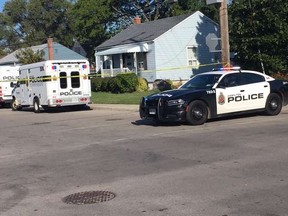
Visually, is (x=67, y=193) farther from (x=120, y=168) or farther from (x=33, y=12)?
(x=33, y=12)

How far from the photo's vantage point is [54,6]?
9338 centimetres

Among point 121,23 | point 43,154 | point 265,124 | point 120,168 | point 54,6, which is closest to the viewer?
point 120,168

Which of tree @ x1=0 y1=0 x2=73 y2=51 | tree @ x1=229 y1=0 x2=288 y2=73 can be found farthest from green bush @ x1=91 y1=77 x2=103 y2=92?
tree @ x1=0 y1=0 x2=73 y2=51

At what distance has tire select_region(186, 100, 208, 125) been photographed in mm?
13891

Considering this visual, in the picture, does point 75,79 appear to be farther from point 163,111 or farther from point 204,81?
point 163,111

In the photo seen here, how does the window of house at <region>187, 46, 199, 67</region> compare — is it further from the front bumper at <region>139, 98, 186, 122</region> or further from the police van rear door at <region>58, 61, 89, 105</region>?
the front bumper at <region>139, 98, 186, 122</region>

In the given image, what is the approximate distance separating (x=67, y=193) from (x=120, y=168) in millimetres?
1734

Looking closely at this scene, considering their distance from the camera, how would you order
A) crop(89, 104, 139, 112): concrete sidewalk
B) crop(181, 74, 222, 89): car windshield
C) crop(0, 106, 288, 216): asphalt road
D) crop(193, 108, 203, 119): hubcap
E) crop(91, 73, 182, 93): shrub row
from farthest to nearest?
crop(91, 73, 182, 93): shrub row < crop(89, 104, 139, 112): concrete sidewalk < crop(181, 74, 222, 89): car windshield < crop(193, 108, 203, 119): hubcap < crop(0, 106, 288, 216): asphalt road

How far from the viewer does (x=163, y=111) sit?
45.9ft

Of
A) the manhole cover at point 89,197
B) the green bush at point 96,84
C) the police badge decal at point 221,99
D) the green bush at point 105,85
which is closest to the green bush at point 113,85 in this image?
the green bush at point 105,85

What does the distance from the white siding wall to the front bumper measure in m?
23.3

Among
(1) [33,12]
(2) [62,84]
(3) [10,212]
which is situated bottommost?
(3) [10,212]

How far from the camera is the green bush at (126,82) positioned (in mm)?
32875

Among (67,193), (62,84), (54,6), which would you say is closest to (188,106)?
(67,193)
